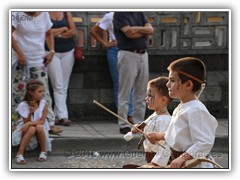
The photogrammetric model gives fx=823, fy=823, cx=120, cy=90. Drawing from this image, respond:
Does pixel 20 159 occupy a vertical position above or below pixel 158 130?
below

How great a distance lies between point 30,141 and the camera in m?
7.20

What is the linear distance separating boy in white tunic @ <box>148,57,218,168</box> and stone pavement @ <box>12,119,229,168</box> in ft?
7.71

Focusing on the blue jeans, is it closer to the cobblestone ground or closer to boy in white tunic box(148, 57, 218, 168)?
the cobblestone ground

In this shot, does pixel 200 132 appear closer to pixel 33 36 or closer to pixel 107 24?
pixel 33 36

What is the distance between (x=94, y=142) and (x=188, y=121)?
279 centimetres

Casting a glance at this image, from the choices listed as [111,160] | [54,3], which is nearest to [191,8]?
[54,3]

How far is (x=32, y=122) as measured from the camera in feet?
23.6

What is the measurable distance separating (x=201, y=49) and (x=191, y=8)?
179 cm

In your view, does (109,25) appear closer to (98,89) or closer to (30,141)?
(98,89)

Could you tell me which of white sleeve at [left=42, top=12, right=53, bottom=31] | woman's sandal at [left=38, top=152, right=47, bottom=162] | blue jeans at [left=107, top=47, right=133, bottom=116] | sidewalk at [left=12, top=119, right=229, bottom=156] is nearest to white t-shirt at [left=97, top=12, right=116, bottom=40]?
blue jeans at [left=107, top=47, right=133, bottom=116]

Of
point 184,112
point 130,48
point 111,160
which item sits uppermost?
point 130,48

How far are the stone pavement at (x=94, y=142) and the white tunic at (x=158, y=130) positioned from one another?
192cm

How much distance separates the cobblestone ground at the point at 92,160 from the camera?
6.74 m

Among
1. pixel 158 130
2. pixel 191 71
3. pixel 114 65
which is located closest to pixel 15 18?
pixel 114 65
